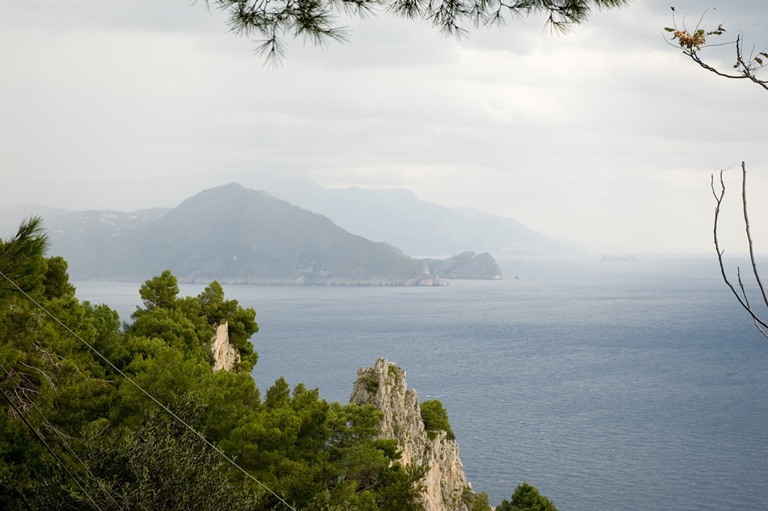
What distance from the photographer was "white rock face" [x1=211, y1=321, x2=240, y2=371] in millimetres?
31397

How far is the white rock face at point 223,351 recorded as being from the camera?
3140cm

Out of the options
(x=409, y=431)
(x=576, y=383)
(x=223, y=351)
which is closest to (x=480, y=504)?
(x=409, y=431)

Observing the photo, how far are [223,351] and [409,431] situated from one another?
903 cm

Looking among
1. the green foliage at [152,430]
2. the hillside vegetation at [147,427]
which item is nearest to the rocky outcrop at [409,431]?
the hillside vegetation at [147,427]

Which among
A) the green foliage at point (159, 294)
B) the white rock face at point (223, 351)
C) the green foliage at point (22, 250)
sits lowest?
the white rock face at point (223, 351)

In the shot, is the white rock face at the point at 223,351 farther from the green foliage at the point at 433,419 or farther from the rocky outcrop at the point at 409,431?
the green foliage at the point at 433,419

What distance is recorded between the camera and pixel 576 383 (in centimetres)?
8375

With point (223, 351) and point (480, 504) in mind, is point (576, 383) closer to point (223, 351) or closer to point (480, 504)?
point (480, 504)

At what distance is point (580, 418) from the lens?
227ft

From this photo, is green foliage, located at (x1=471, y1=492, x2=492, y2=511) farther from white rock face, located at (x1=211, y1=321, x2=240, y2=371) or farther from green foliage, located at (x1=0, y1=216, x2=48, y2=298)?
green foliage, located at (x1=0, y1=216, x2=48, y2=298)

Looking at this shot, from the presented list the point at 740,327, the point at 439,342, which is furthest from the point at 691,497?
the point at 740,327

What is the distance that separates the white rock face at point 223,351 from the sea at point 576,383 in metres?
22.2

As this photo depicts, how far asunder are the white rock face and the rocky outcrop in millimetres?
5892

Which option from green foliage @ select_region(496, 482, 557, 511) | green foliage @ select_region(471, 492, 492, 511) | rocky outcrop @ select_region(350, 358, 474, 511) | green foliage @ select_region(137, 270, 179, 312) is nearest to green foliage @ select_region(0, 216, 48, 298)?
rocky outcrop @ select_region(350, 358, 474, 511)
